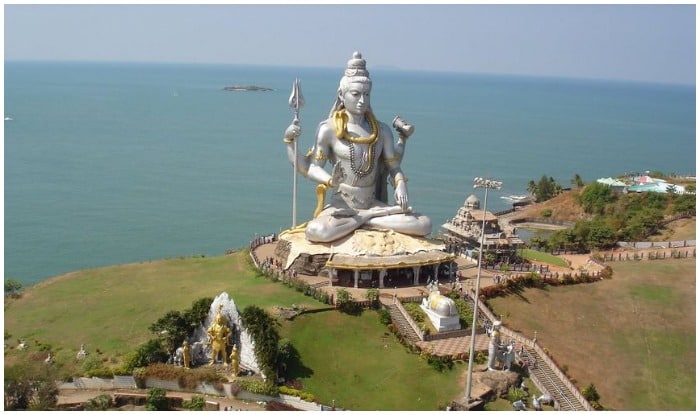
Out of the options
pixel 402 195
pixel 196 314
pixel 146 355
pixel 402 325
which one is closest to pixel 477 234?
pixel 402 195

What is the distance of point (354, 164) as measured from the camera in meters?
27.5

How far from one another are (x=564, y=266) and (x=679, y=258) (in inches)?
224

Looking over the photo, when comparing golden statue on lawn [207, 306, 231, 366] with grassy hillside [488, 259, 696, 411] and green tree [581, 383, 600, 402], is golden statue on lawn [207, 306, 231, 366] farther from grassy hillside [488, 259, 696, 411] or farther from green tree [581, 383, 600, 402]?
green tree [581, 383, 600, 402]

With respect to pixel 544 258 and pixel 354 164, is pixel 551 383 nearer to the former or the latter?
pixel 354 164

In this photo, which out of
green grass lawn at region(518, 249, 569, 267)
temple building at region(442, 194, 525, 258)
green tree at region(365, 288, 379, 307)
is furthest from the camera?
green grass lawn at region(518, 249, 569, 267)

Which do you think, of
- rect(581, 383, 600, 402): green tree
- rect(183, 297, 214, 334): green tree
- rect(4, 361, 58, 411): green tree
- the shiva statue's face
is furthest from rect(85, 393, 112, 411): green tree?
the shiva statue's face

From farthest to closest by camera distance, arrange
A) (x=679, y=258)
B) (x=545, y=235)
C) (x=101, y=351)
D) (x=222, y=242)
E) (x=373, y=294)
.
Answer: (x=545, y=235)
(x=222, y=242)
(x=679, y=258)
(x=373, y=294)
(x=101, y=351)

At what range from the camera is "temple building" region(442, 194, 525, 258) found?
30.9 metres

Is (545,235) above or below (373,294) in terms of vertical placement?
below

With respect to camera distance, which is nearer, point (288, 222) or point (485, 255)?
point (485, 255)

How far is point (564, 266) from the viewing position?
31.9 meters

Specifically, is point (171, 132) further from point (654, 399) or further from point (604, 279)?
point (654, 399)

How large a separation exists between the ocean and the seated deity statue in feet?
46.9

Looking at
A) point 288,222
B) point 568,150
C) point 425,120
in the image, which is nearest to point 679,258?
point 288,222
